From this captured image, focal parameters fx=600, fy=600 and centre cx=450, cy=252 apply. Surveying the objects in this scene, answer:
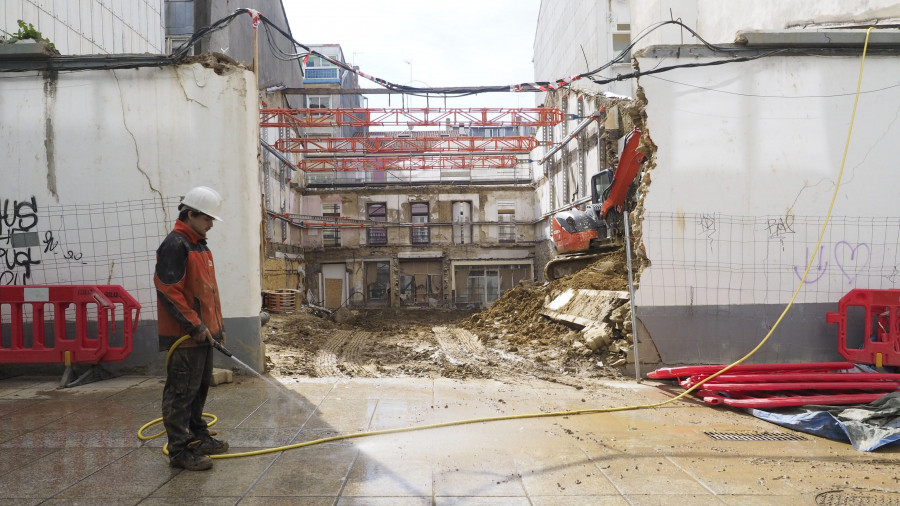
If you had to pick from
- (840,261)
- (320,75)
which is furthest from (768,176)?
(320,75)

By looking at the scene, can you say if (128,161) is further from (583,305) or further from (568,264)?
(568,264)

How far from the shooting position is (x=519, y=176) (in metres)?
35.4

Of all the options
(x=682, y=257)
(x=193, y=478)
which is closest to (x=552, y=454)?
(x=193, y=478)

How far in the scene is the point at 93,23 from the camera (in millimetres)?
13219

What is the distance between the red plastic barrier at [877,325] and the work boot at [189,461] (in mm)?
6817

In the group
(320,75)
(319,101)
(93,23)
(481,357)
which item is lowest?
(481,357)

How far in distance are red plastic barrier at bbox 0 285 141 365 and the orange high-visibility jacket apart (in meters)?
2.88

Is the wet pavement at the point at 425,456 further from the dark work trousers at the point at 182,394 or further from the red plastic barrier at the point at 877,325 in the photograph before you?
the red plastic barrier at the point at 877,325

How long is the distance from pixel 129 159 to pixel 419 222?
1048 inches

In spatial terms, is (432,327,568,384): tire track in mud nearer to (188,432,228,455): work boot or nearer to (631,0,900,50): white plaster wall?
(188,432,228,455): work boot

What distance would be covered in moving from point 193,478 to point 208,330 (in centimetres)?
98

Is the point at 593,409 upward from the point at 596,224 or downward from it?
downward

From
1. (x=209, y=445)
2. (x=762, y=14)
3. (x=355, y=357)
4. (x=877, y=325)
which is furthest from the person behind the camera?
(x=762, y=14)

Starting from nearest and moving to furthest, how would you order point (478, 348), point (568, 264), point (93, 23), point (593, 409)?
point (593, 409), point (478, 348), point (93, 23), point (568, 264)
